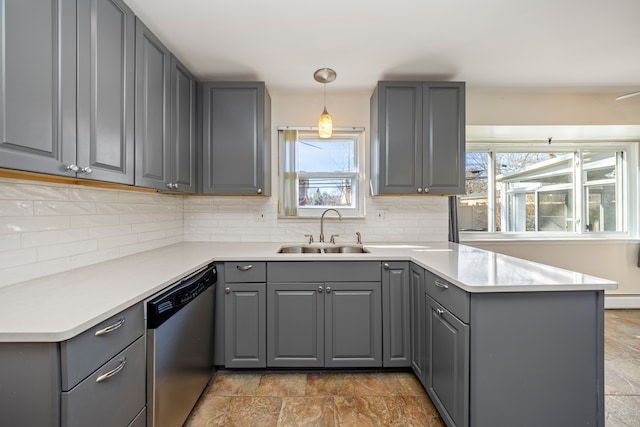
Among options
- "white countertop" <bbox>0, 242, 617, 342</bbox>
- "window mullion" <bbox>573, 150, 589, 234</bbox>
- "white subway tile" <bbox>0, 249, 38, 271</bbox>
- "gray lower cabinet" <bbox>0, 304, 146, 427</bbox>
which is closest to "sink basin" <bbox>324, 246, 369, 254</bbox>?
"white countertop" <bbox>0, 242, 617, 342</bbox>

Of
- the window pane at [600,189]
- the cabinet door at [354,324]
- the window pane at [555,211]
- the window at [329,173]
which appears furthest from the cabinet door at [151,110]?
the window pane at [600,189]

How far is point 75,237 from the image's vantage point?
1.59 meters

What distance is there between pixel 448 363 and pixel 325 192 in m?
1.87

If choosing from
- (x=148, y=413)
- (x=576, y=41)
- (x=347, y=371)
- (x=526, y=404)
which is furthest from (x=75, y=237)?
(x=576, y=41)

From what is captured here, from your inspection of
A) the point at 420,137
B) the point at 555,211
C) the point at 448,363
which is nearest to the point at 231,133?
the point at 420,137

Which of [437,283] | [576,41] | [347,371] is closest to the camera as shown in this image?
[437,283]

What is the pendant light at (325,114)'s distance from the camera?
222 centimetres

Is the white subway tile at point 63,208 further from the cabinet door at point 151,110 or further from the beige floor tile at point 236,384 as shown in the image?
the beige floor tile at point 236,384

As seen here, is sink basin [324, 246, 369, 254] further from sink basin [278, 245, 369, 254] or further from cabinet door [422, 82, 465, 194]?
cabinet door [422, 82, 465, 194]

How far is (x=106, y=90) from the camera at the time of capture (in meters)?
1.41

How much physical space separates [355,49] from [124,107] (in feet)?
5.07

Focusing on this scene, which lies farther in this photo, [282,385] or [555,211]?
[555,211]

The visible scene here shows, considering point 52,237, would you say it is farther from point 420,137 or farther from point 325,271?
point 420,137

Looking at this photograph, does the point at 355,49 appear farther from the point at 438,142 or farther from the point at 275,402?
the point at 275,402
